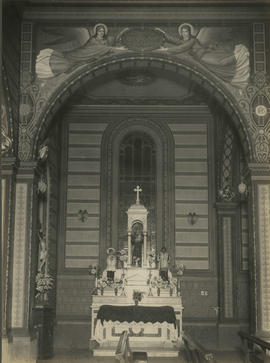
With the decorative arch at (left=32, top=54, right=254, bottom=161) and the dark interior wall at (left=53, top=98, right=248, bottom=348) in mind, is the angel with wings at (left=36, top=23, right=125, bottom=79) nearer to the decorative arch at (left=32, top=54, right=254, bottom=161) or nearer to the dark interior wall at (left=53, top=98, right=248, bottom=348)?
the decorative arch at (left=32, top=54, right=254, bottom=161)

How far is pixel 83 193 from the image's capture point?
758 inches

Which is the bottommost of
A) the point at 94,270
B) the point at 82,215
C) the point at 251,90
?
the point at 94,270

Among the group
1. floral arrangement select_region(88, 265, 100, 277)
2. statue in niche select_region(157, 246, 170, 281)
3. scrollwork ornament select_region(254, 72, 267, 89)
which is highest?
scrollwork ornament select_region(254, 72, 267, 89)

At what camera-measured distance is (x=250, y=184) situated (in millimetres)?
14148

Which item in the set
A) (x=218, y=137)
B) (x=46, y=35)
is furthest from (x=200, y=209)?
(x=46, y=35)

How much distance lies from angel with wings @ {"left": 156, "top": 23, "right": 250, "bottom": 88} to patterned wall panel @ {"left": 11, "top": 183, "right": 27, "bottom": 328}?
16.3 ft

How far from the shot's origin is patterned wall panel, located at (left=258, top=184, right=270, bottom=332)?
1354 cm

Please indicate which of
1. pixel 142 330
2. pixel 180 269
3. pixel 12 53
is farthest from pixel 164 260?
pixel 12 53

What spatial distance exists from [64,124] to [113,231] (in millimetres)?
3831

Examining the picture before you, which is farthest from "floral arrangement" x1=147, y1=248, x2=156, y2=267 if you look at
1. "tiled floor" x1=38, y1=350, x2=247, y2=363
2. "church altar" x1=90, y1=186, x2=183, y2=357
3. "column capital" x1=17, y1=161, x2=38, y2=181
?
"column capital" x1=17, y1=161, x2=38, y2=181

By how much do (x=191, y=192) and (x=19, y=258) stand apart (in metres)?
7.28

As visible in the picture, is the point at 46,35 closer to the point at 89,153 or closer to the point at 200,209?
the point at 89,153

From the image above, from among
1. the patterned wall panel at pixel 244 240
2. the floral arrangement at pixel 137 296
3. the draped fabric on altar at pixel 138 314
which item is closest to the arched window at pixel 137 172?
the patterned wall panel at pixel 244 240

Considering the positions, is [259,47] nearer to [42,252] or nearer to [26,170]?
[26,170]
